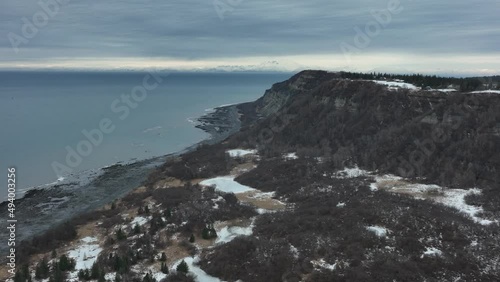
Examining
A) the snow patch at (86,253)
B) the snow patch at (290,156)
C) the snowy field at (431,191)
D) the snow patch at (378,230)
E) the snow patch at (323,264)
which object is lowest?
the snow patch at (86,253)

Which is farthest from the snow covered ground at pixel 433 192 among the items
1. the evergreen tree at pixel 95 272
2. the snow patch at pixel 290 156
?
the evergreen tree at pixel 95 272

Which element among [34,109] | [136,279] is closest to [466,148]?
[136,279]

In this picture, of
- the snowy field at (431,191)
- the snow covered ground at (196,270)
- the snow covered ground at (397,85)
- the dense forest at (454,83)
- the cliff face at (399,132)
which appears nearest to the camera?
the snow covered ground at (196,270)

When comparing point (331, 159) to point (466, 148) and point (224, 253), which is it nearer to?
point (466, 148)

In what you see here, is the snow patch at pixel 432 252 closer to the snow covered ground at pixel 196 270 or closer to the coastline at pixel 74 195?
the snow covered ground at pixel 196 270

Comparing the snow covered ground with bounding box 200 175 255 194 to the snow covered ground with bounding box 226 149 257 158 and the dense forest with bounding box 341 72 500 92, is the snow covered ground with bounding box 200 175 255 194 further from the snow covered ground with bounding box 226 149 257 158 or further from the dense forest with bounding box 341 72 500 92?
the dense forest with bounding box 341 72 500 92

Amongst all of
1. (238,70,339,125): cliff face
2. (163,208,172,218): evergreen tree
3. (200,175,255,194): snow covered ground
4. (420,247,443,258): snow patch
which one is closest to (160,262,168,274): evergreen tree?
(163,208,172,218): evergreen tree
